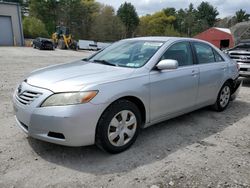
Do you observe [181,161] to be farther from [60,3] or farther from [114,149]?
[60,3]

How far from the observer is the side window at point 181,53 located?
4.22m

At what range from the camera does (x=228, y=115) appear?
17.7 feet

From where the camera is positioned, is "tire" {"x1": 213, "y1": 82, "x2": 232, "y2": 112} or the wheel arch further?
"tire" {"x1": 213, "y1": 82, "x2": 232, "y2": 112}

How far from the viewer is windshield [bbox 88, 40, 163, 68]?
3.98 m

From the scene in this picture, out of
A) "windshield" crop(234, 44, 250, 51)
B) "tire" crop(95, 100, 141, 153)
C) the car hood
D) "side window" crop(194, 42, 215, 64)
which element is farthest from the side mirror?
"windshield" crop(234, 44, 250, 51)

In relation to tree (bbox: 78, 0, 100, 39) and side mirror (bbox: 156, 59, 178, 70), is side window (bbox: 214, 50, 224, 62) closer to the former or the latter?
side mirror (bbox: 156, 59, 178, 70)

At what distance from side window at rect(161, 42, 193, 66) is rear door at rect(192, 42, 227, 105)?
217 millimetres

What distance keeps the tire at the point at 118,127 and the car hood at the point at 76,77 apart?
1.23 ft

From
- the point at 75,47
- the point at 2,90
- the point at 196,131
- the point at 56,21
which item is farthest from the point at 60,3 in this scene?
the point at 196,131

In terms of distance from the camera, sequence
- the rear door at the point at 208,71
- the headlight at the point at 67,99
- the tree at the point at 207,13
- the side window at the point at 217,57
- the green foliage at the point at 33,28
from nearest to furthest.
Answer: the headlight at the point at 67,99 < the rear door at the point at 208,71 < the side window at the point at 217,57 < the green foliage at the point at 33,28 < the tree at the point at 207,13

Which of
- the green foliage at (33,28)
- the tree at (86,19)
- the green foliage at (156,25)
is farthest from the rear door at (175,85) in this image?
the green foliage at (156,25)

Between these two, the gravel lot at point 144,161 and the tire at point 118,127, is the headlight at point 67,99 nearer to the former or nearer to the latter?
the tire at point 118,127

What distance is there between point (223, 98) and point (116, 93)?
124 inches

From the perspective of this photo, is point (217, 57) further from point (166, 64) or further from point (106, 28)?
point (106, 28)
